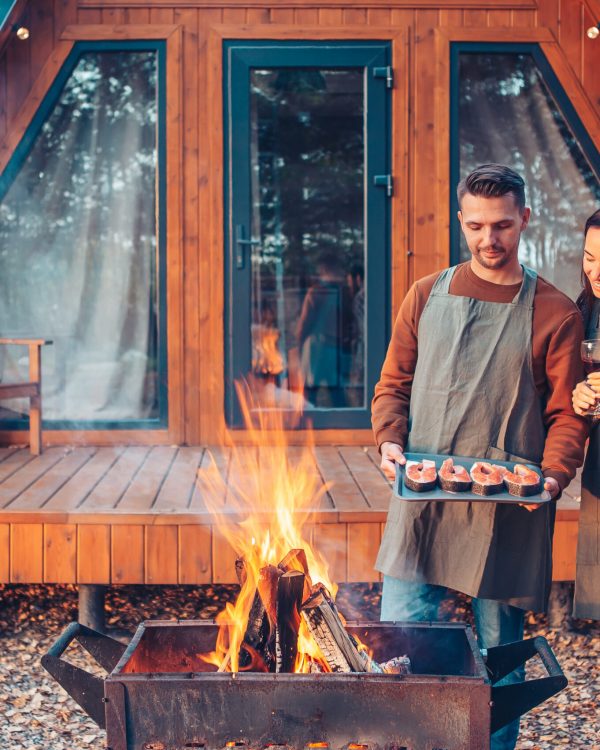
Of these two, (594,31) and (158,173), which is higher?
(594,31)

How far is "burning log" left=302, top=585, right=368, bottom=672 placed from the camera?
2152 millimetres

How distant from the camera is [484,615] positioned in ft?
8.27

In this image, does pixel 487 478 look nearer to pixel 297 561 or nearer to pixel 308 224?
pixel 297 561

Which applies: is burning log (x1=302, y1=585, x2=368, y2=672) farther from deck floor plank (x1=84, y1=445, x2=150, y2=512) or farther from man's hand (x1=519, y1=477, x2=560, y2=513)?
deck floor plank (x1=84, y1=445, x2=150, y2=512)

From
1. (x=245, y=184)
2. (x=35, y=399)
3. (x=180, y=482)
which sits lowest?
(x=180, y=482)

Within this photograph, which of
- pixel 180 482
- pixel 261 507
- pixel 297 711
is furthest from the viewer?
pixel 180 482

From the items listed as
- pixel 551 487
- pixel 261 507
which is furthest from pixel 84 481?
pixel 551 487

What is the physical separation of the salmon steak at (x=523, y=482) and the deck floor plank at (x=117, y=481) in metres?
2.10

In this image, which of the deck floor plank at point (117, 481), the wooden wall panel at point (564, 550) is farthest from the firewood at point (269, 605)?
the wooden wall panel at point (564, 550)

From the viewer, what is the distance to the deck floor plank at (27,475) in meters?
4.00

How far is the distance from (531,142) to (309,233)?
4.80 feet

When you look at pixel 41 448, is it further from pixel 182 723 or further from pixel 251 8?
pixel 182 723

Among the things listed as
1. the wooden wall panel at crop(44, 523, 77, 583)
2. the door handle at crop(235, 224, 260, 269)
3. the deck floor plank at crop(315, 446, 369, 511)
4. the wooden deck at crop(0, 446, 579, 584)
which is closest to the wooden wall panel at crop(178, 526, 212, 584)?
the wooden deck at crop(0, 446, 579, 584)

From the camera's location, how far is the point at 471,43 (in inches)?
207
